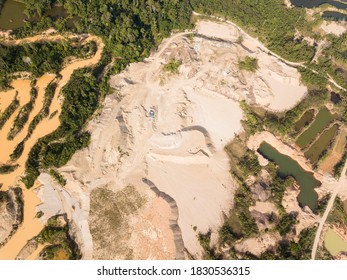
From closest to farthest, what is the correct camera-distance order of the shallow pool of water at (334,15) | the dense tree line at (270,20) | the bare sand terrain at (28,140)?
the bare sand terrain at (28,140) → the dense tree line at (270,20) → the shallow pool of water at (334,15)

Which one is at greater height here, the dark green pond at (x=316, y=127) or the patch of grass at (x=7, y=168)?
the dark green pond at (x=316, y=127)

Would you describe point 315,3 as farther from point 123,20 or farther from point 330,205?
point 330,205

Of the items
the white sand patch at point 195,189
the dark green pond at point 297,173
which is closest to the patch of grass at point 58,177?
the white sand patch at point 195,189

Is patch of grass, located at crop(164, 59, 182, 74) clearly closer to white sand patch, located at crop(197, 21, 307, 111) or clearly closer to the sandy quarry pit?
the sandy quarry pit

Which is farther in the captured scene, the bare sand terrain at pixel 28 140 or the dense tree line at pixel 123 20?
the dense tree line at pixel 123 20

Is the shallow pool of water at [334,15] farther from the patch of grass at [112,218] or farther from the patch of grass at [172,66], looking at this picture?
the patch of grass at [112,218]

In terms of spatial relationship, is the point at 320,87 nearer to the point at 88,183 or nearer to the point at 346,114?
the point at 346,114

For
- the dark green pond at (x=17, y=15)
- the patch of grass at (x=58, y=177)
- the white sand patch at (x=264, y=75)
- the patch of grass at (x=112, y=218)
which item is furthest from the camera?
the dark green pond at (x=17, y=15)
